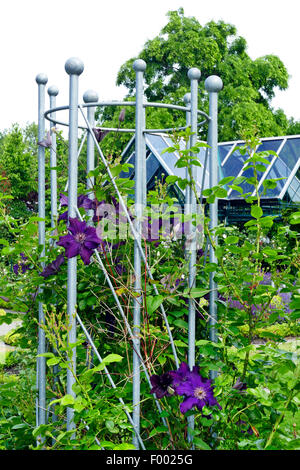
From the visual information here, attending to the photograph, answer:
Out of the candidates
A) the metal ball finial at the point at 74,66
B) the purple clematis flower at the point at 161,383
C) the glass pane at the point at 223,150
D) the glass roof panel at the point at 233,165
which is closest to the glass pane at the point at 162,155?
the glass roof panel at the point at 233,165

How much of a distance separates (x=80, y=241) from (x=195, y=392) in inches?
31.2

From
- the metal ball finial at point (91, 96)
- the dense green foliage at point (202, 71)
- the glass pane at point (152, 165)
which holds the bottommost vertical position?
the metal ball finial at point (91, 96)

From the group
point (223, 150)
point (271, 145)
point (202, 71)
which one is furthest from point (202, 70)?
point (271, 145)

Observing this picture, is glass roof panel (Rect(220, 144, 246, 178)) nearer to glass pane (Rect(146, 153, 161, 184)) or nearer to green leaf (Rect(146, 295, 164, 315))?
glass pane (Rect(146, 153, 161, 184))

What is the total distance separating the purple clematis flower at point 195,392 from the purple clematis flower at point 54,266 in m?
0.80

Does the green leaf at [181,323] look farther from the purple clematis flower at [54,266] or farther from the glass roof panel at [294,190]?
the glass roof panel at [294,190]

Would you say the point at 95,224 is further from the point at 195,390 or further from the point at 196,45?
the point at 196,45

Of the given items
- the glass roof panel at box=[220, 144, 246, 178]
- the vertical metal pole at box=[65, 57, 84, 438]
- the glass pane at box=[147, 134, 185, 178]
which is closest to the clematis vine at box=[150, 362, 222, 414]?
the vertical metal pole at box=[65, 57, 84, 438]

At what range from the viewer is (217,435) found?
7.50ft

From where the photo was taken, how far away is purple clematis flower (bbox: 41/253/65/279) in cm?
243

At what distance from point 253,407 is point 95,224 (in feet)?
3.64

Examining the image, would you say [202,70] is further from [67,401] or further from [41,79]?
[67,401]

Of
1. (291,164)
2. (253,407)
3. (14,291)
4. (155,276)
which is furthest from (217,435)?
(291,164)

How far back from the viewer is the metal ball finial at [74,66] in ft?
7.36
